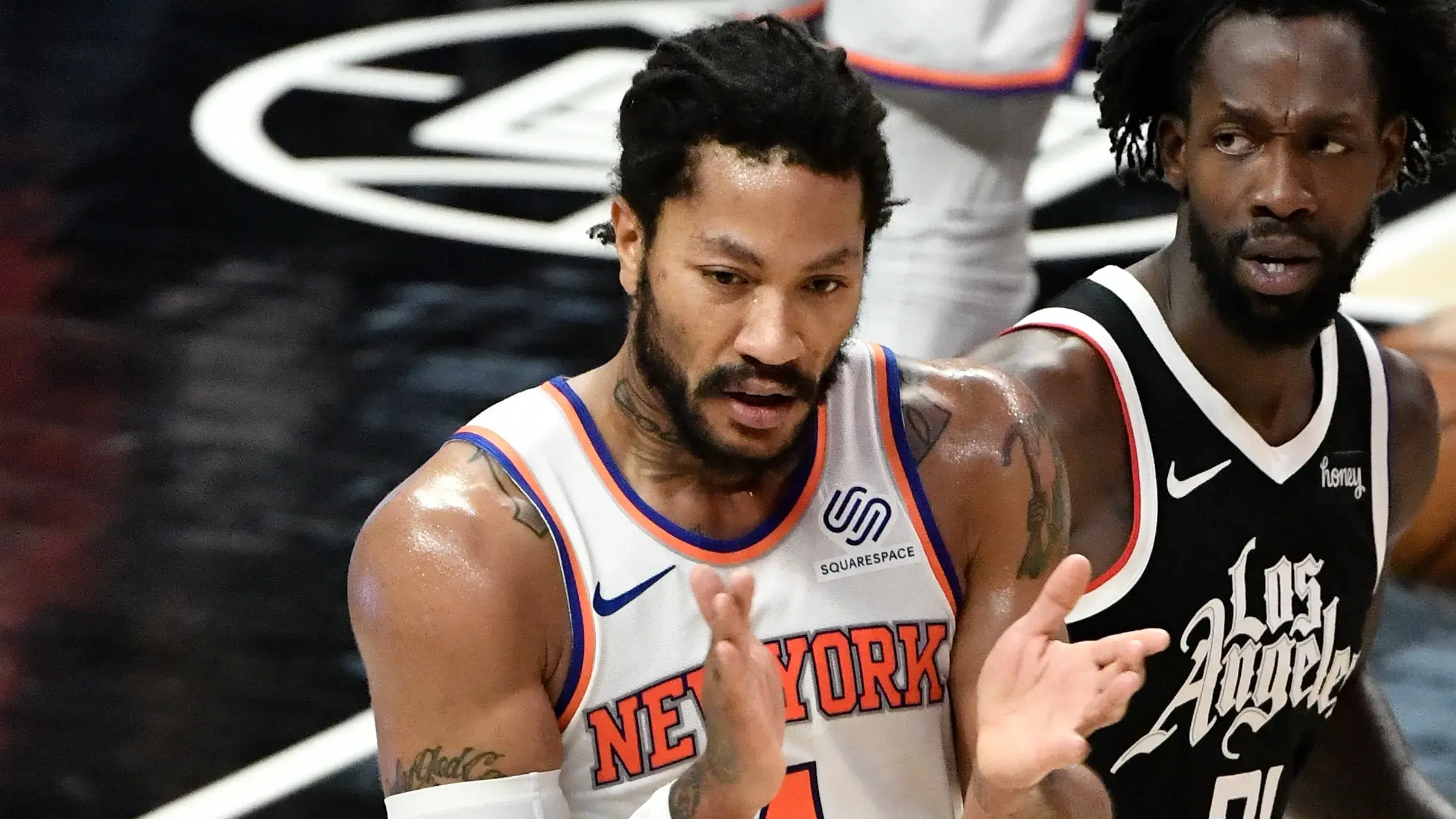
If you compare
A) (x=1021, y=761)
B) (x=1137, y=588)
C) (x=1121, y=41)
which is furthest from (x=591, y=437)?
(x=1121, y=41)

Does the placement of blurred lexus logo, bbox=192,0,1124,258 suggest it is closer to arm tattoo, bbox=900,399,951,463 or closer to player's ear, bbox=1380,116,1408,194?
player's ear, bbox=1380,116,1408,194

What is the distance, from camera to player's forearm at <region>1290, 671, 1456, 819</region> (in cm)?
373

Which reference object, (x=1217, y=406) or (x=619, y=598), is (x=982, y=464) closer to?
(x=619, y=598)

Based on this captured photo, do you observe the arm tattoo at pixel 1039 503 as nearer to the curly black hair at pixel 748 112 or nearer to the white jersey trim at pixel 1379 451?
the curly black hair at pixel 748 112

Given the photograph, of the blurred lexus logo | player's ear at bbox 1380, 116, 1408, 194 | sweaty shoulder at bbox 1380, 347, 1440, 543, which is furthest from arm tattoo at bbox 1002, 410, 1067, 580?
the blurred lexus logo

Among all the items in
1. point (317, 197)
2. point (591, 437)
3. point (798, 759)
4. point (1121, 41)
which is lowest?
point (317, 197)

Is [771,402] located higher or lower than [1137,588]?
higher

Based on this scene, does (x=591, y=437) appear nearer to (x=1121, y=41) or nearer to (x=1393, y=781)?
(x=1121, y=41)

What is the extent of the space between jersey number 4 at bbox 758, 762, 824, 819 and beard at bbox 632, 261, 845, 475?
1.29 ft

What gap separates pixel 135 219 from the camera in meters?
7.93

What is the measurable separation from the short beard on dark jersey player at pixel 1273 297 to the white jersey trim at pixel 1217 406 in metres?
0.10

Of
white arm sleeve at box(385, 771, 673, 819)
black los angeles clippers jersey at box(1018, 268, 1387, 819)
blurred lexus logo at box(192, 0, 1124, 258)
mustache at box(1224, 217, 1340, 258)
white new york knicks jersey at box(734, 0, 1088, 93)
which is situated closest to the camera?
white arm sleeve at box(385, 771, 673, 819)

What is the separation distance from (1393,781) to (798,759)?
1.43m

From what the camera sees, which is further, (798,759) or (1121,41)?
(1121,41)
